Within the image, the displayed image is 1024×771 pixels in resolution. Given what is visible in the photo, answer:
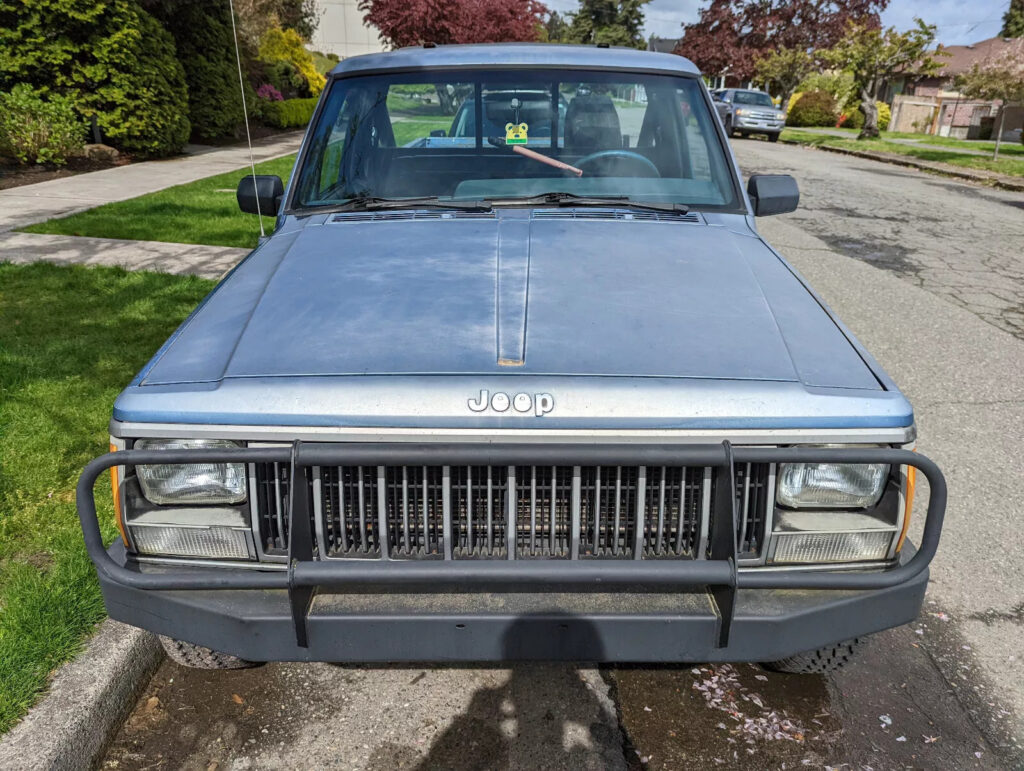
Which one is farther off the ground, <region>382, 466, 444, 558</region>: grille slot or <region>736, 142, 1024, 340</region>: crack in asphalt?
<region>382, 466, 444, 558</region>: grille slot

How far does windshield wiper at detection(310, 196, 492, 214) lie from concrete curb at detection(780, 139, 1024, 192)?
15.9 meters

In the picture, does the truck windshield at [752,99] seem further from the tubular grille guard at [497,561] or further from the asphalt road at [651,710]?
the tubular grille guard at [497,561]

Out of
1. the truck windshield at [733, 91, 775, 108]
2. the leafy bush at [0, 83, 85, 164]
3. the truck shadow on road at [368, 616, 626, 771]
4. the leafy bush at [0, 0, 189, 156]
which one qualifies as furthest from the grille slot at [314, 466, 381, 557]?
the truck windshield at [733, 91, 775, 108]

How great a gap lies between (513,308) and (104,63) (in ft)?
42.2

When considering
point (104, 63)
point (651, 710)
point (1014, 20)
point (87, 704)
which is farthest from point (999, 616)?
point (1014, 20)

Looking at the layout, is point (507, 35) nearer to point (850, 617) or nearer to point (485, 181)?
point (485, 181)

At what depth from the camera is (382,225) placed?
3037 millimetres

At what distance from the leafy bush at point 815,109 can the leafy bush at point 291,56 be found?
22.3m

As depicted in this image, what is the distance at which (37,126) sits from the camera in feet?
39.1

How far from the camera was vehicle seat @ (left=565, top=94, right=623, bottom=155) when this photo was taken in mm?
3553

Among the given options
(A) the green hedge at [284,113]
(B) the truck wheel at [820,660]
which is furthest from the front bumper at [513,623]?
(A) the green hedge at [284,113]

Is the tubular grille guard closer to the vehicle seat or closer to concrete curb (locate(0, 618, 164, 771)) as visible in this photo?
concrete curb (locate(0, 618, 164, 771))

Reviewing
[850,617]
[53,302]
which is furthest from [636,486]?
[53,302]

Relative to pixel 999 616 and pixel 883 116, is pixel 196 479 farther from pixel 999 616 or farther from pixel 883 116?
pixel 883 116
